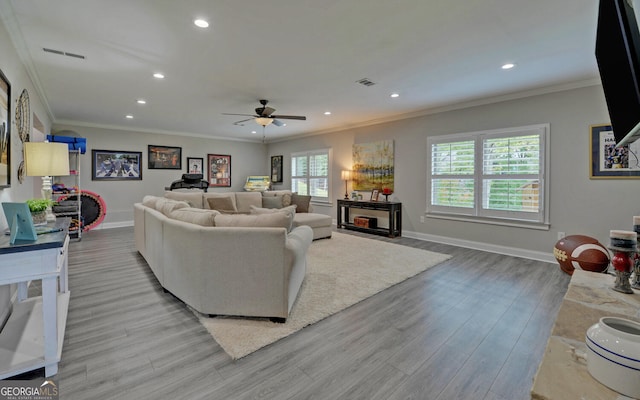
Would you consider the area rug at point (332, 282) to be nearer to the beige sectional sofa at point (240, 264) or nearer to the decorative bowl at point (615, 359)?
the beige sectional sofa at point (240, 264)

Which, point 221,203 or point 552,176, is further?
point 221,203

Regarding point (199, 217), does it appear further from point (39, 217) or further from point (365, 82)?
point (365, 82)

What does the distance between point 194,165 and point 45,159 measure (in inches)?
230

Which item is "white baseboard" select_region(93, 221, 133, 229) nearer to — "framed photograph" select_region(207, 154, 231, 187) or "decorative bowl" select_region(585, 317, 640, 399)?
"framed photograph" select_region(207, 154, 231, 187)

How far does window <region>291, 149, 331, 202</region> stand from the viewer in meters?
7.97

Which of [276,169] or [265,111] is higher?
[265,111]

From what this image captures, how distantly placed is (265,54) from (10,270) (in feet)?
9.18

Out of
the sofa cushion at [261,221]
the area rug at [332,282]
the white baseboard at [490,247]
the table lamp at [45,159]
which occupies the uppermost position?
the table lamp at [45,159]

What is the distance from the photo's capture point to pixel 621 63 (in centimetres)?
129

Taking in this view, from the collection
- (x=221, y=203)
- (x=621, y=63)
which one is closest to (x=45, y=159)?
(x=221, y=203)

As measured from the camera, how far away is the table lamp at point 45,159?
2.70 m

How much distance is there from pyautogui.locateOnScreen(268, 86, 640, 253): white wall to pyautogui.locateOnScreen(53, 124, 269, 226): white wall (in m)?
5.65

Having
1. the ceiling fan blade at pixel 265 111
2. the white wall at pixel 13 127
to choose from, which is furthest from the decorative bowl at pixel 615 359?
the ceiling fan blade at pixel 265 111

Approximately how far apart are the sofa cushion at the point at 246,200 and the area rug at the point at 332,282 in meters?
1.86
